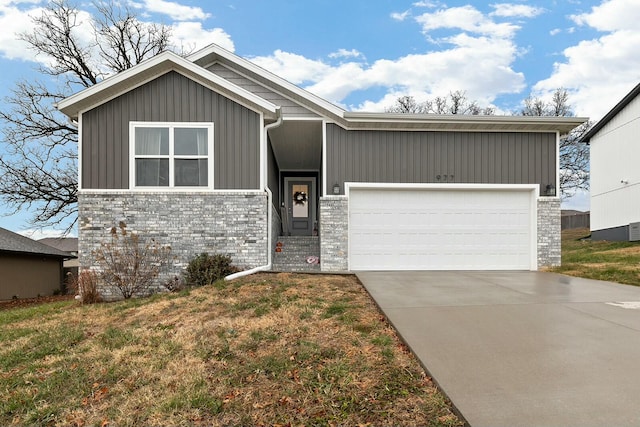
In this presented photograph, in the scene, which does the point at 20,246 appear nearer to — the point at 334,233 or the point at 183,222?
the point at 183,222

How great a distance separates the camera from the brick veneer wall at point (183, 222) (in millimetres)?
8547

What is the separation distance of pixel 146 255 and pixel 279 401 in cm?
671

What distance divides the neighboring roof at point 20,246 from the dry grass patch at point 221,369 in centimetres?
1239

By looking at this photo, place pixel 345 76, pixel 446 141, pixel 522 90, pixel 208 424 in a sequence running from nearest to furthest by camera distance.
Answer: pixel 208 424
pixel 446 141
pixel 345 76
pixel 522 90

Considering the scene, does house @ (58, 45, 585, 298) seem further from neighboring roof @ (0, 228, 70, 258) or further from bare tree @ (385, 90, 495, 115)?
bare tree @ (385, 90, 495, 115)

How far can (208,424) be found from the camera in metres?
2.67

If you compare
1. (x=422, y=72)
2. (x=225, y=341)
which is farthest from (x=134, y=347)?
(x=422, y=72)

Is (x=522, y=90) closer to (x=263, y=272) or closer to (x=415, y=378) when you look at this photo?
(x=263, y=272)

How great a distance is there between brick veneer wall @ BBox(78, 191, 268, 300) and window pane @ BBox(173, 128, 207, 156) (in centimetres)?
102

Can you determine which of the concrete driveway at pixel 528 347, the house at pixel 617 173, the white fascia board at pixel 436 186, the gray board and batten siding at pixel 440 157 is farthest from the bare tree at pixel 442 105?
the concrete driveway at pixel 528 347

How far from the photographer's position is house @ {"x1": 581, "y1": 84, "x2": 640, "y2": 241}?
15.7 meters

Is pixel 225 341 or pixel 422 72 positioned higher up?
pixel 422 72

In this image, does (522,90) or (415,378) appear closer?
(415,378)

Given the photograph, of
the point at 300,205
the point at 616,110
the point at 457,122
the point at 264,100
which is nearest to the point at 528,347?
the point at 457,122
